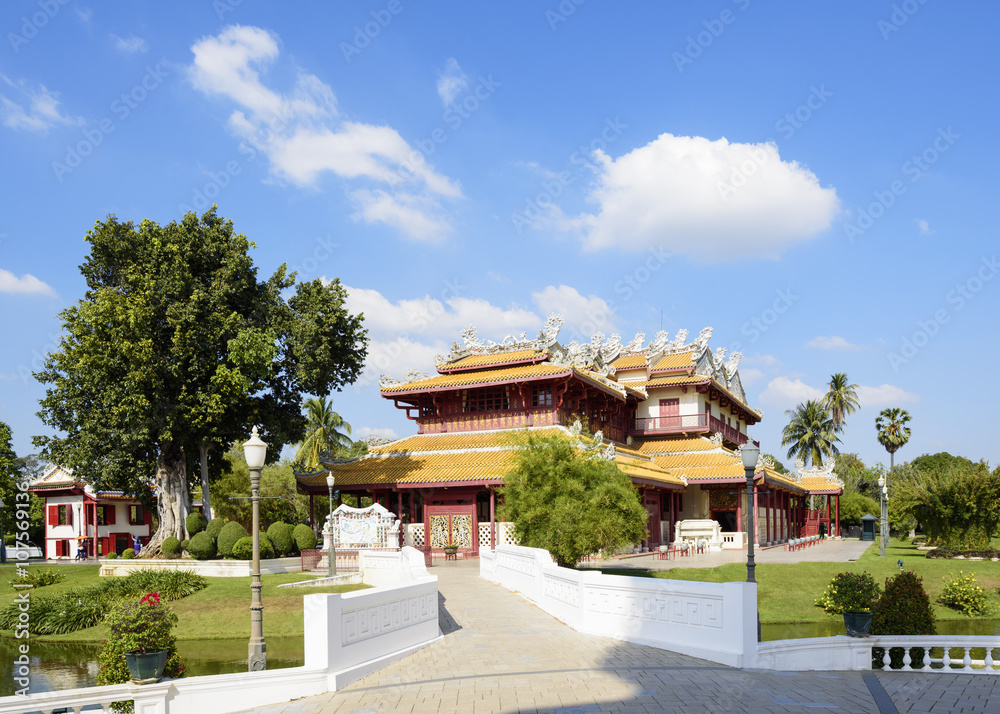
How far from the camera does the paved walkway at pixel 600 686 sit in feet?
32.3

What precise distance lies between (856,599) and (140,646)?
1446 centimetres

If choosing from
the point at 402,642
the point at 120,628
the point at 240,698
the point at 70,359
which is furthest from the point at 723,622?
the point at 70,359

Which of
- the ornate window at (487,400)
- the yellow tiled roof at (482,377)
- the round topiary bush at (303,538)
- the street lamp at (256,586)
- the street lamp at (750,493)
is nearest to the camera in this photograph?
the street lamp at (256,586)

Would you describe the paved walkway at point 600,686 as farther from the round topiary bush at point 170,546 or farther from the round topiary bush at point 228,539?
the round topiary bush at point 170,546

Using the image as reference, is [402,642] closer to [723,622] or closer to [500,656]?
[500,656]

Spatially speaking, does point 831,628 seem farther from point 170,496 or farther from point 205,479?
point 170,496

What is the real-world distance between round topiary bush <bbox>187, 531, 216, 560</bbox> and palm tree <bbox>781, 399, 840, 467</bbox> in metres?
64.1

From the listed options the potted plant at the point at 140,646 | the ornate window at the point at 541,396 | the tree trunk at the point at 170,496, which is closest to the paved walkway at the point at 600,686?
the potted plant at the point at 140,646

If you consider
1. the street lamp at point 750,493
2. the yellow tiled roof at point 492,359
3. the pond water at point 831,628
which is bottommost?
the pond water at point 831,628

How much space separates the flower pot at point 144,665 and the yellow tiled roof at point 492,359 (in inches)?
1146

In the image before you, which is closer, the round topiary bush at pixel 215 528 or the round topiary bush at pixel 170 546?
the round topiary bush at pixel 215 528

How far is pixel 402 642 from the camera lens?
13.8 metres

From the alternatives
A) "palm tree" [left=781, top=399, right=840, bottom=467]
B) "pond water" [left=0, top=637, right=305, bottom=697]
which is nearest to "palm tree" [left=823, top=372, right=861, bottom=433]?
"palm tree" [left=781, top=399, right=840, bottom=467]

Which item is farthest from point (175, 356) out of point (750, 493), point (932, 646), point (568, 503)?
point (932, 646)
